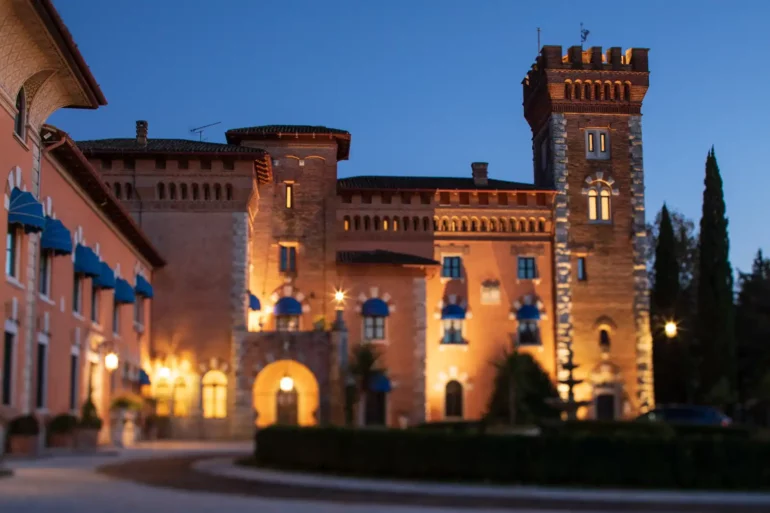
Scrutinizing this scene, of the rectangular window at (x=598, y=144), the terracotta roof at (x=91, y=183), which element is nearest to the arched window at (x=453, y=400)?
the rectangular window at (x=598, y=144)

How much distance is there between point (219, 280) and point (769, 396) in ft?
80.7

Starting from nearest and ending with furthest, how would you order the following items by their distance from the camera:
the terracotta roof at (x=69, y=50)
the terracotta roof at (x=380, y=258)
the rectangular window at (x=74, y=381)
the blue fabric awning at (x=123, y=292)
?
the terracotta roof at (x=69, y=50) → the rectangular window at (x=74, y=381) → the blue fabric awning at (x=123, y=292) → the terracotta roof at (x=380, y=258)

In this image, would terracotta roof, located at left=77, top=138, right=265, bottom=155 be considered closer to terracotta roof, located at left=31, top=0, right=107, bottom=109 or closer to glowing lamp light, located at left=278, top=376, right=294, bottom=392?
glowing lamp light, located at left=278, top=376, right=294, bottom=392

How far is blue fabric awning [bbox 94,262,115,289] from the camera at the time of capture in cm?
3331

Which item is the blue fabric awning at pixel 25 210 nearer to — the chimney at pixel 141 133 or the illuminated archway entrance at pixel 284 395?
the illuminated archway entrance at pixel 284 395

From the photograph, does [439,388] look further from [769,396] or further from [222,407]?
[769,396]

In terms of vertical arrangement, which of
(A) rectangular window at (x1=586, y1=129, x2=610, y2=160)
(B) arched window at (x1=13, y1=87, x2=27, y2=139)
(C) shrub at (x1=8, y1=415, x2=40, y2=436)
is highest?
(A) rectangular window at (x1=586, y1=129, x2=610, y2=160)

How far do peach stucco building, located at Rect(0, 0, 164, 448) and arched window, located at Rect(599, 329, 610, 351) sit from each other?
2448 cm

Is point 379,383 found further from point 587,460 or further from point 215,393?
point 587,460

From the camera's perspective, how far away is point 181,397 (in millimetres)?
44562

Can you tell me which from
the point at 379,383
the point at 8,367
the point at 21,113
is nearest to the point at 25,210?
the point at 21,113

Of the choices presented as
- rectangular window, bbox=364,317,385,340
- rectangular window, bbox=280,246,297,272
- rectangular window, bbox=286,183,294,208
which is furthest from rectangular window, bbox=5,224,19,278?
rectangular window, bbox=364,317,385,340

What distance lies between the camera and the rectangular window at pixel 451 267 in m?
52.3

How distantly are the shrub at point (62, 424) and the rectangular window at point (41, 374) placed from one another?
779mm
